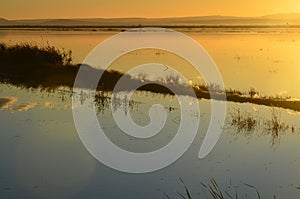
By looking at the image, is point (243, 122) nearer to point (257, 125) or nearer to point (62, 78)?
point (257, 125)

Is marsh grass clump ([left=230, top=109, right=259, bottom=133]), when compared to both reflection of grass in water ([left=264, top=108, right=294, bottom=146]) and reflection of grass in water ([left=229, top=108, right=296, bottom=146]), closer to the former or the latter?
reflection of grass in water ([left=229, top=108, right=296, bottom=146])

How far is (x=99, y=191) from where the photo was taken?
8688 millimetres

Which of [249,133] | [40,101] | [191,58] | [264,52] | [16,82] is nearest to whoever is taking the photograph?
[249,133]

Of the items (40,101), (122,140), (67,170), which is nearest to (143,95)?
(40,101)

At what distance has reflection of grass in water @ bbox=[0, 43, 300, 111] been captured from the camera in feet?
59.0

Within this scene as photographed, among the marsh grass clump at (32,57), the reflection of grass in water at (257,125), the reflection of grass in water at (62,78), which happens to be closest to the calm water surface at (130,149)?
the reflection of grass in water at (257,125)

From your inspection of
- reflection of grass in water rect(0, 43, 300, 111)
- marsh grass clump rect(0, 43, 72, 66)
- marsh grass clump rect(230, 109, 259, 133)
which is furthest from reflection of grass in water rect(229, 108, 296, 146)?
marsh grass clump rect(0, 43, 72, 66)

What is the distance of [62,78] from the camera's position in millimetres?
22859

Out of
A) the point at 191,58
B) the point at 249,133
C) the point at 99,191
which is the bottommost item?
Answer: the point at 99,191

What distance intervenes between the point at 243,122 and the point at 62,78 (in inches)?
424

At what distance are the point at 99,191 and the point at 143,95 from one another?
9.94m

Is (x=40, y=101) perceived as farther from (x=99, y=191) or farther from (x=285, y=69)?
(x=285, y=69)

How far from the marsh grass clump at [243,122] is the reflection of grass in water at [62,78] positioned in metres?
2.34

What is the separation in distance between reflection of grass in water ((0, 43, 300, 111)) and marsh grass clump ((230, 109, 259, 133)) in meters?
2.34
